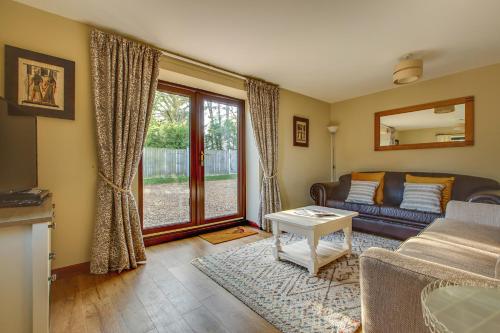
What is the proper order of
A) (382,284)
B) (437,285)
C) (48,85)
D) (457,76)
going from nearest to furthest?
(437,285)
(382,284)
(48,85)
(457,76)

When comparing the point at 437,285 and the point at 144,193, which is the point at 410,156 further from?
the point at 144,193

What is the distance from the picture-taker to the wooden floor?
1417 mm

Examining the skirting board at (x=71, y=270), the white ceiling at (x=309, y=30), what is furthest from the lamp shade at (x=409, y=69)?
the skirting board at (x=71, y=270)

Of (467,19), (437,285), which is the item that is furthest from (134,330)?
(467,19)

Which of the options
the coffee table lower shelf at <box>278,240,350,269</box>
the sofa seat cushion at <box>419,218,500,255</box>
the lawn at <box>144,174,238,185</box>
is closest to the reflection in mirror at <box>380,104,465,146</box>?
the sofa seat cushion at <box>419,218,500,255</box>

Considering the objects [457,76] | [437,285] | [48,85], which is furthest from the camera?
[457,76]

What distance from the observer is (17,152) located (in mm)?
1493

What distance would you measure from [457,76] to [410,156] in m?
1.26

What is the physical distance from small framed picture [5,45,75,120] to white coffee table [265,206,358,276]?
2.20 meters

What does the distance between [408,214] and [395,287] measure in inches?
95.8

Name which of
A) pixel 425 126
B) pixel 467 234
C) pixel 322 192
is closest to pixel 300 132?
pixel 322 192

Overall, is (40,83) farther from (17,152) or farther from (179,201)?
(179,201)

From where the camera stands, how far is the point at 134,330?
1.38m

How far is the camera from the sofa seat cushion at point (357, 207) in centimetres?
312
